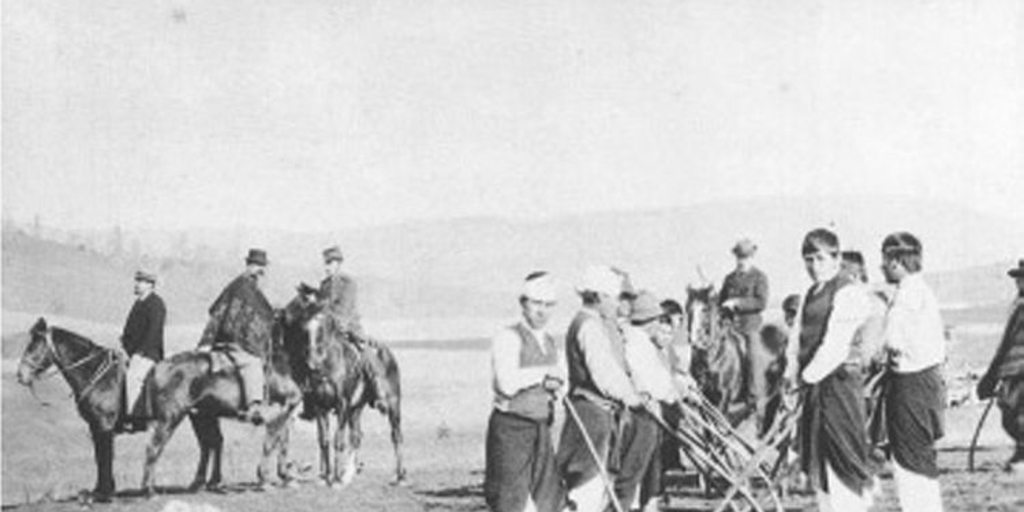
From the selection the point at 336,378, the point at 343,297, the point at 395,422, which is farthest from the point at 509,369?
the point at 395,422

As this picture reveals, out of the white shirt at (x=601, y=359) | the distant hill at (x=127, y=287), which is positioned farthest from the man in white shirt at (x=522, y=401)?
the distant hill at (x=127, y=287)

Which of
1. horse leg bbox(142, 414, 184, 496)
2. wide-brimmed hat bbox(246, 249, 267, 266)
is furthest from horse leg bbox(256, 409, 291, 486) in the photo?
wide-brimmed hat bbox(246, 249, 267, 266)

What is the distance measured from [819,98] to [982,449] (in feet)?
11.2

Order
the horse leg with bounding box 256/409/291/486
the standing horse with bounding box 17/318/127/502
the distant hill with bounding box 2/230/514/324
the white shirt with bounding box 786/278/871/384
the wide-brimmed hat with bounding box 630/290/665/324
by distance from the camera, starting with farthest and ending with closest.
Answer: the distant hill with bounding box 2/230/514/324 → the horse leg with bounding box 256/409/291/486 → the standing horse with bounding box 17/318/127/502 → the wide-brimmed hat with bounding box 630/290/665/324 → the white shirt with bounding box 786/278/871/384

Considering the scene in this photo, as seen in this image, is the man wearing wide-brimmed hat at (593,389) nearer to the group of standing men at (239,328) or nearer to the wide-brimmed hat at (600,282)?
the wide-brimmed hat at (600,282)

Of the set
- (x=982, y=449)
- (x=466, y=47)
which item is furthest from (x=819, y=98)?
(x=982, y=449)

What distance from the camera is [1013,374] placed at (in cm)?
877

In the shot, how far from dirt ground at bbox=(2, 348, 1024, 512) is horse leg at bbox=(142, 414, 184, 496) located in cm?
11

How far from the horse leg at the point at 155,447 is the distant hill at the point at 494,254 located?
4.26 feet

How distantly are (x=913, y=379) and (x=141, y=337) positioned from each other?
17.3 feet

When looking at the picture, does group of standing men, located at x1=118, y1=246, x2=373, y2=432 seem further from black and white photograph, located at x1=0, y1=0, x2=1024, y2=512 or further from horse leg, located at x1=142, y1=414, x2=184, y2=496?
horse leg, located at x1=142, y1=414, x2=184, y2=496

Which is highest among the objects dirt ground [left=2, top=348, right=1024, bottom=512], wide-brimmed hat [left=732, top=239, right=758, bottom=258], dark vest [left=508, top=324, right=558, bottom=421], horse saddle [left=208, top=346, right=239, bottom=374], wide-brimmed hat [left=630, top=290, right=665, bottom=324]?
wide-brimmed hat [left=732, top=239, right=758, bottom=258]

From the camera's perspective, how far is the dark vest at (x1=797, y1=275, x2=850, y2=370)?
18.8 ft

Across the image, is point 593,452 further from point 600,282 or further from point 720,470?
point 720,470
